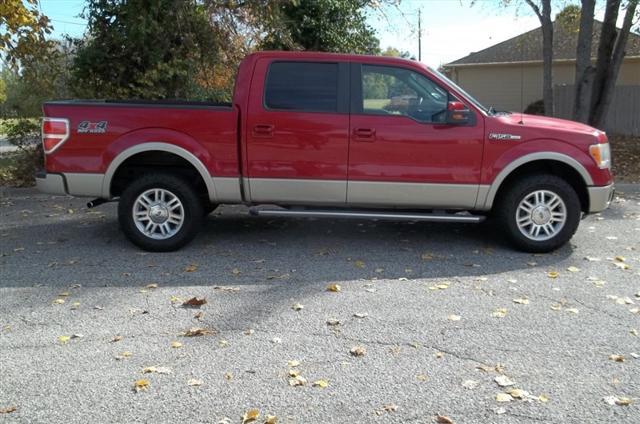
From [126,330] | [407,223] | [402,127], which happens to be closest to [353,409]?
[126,330]

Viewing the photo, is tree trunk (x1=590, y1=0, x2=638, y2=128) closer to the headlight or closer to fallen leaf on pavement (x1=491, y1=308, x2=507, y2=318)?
the headlight

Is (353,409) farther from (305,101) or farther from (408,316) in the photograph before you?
(305,101)

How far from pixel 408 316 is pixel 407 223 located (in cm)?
342

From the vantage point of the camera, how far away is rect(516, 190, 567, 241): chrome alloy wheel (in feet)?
21.5

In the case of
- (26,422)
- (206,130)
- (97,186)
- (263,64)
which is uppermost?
(263,64)

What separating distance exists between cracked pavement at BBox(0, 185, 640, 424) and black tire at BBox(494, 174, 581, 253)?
0.16 meters

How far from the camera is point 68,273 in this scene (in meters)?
5.95

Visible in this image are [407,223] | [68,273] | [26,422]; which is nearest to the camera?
[26,422]

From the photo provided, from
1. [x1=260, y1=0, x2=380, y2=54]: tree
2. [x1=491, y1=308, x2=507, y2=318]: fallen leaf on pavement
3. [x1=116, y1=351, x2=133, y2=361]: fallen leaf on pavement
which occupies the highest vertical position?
[x1=260, y1=0, x2=380, y2=54]: tree

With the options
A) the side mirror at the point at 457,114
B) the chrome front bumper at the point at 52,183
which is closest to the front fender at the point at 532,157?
the side mirror at the point at 457,114

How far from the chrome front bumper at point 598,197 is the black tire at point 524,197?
150mm

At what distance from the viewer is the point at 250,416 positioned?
11.0 feet

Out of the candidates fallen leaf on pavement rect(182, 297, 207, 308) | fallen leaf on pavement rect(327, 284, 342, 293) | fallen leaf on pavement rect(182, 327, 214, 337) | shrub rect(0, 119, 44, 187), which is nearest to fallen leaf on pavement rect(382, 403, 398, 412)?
fallen leaf on pavement rect(182, 327, 214, 337)

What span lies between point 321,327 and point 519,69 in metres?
25.7
